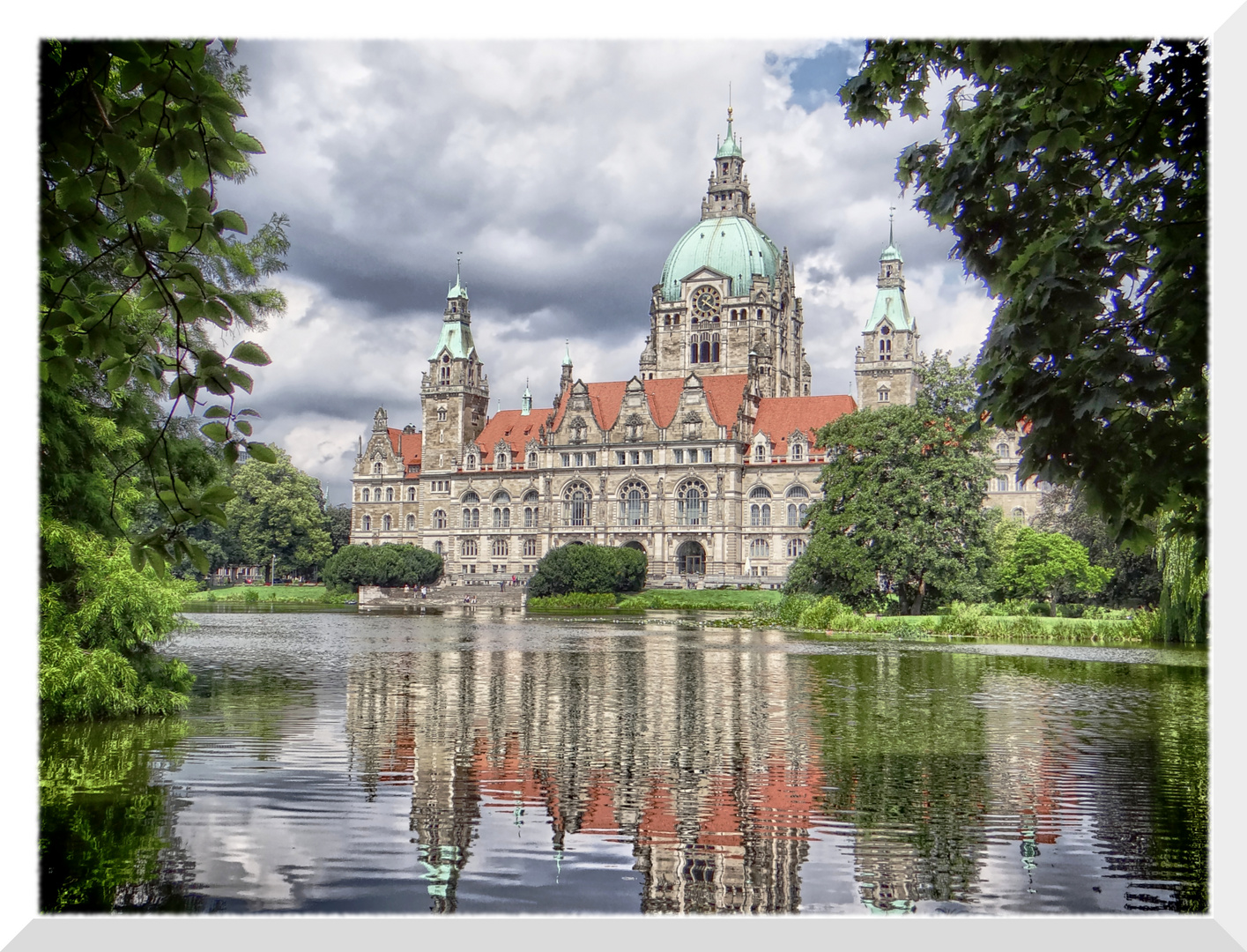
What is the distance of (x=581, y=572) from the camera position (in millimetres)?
60906

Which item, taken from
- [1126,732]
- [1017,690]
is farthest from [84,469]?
[1017,690]

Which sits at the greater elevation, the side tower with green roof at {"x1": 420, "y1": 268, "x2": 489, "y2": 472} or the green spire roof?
the green spire roof

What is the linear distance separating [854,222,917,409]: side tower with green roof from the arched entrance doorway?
16.1m

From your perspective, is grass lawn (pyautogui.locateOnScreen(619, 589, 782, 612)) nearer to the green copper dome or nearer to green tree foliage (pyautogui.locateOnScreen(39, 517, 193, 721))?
the green copper dome

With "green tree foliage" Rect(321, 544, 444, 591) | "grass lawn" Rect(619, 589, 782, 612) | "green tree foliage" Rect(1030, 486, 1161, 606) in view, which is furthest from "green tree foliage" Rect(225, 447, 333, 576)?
"green tree foliage" Rect(1030, 486, 1161, 606)

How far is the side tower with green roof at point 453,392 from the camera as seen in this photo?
85562 mm

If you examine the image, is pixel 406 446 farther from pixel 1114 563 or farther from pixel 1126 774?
pixel 1126 774

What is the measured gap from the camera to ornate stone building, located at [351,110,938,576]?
246 ft

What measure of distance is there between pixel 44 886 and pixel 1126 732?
10636 mm

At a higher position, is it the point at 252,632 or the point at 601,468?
the point at 601,468

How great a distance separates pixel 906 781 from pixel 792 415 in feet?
226

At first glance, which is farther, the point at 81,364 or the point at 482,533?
the point at 482,533

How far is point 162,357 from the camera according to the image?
492 centimetres
